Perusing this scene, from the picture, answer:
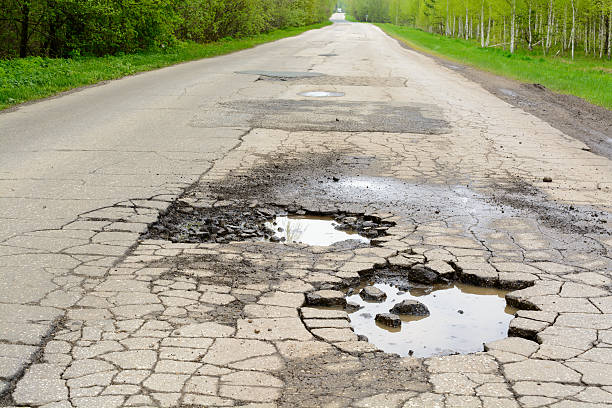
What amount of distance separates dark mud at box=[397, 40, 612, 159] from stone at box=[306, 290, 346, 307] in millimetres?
6399

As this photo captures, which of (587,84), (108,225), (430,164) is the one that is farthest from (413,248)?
(587,84)

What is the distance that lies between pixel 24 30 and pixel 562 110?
49.4 ft

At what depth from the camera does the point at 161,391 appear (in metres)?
3.08

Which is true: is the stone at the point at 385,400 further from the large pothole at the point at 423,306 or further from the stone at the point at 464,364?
the large pothole at the point at 423,306

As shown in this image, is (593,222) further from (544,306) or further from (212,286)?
(212,286)

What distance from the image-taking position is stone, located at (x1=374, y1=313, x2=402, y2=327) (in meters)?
4.02

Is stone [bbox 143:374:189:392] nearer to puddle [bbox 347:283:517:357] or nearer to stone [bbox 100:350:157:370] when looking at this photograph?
stone [bbox 100:350:157:370]

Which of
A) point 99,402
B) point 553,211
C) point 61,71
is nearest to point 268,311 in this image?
point 99,402

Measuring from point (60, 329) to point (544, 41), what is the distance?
2168 inches

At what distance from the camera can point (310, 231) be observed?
5.75m

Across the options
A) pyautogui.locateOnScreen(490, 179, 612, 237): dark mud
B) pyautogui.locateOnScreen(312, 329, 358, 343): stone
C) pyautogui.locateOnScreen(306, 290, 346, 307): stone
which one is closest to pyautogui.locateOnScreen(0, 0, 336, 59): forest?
pyautogui.locateOnScreen(490, 179, 612, 237): dark mud

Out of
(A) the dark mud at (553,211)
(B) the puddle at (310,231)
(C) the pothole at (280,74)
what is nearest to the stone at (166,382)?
(B) the puddle at (310,231)

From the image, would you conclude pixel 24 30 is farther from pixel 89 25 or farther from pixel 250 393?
pixel 250 393

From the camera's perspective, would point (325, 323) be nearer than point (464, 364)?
No
